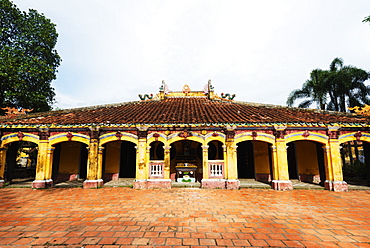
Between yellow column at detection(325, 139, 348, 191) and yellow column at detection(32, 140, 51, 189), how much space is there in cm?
1512

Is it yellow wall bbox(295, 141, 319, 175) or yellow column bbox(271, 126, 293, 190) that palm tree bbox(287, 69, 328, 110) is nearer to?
yellow wall bbox(295, 141, 319, 175)

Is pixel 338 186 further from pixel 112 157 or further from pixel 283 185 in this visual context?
pixel 112 157

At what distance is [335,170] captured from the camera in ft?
30.6

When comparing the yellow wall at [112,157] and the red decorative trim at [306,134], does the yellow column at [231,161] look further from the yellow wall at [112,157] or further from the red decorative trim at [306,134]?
the yellow wall at [112,157]

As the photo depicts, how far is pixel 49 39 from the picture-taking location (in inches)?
633

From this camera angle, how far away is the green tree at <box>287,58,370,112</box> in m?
16.7

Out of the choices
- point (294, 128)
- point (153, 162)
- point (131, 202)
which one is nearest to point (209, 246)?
point (131, 202)

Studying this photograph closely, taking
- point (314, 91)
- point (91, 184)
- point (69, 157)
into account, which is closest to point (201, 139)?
point (91, 184)

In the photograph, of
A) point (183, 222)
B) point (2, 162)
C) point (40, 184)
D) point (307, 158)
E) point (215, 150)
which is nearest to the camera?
point (183, 222)

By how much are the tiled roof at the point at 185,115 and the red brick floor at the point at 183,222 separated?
4.25 m

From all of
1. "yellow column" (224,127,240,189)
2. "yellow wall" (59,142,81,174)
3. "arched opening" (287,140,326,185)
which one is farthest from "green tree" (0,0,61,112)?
"arched opening" (287,140,326,185)

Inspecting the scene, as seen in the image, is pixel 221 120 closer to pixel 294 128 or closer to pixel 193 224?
pixel 294 128

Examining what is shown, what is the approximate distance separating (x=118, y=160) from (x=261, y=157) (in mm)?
9591

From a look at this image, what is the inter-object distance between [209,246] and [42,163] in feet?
34.4
